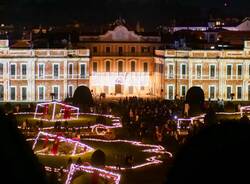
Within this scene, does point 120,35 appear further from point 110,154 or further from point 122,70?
point 110,154

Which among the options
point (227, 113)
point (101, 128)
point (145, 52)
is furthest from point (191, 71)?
point (101, 128)

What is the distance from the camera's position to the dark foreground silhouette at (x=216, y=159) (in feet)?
18.5

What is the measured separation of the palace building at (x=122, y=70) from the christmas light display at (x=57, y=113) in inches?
652

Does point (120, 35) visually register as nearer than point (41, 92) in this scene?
No

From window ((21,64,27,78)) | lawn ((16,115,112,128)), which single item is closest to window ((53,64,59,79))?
window ((21,64,27,78))

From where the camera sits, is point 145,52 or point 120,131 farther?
point 145,52

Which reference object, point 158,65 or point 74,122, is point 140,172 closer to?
point 74,122

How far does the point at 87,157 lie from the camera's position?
31.6 metres

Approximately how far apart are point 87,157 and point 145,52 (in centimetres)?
4251

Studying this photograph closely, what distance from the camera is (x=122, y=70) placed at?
2862 inches

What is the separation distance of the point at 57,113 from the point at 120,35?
1028 inches

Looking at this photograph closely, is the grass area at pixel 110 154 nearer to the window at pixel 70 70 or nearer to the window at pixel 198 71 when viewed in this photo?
the window at pixel 70 70

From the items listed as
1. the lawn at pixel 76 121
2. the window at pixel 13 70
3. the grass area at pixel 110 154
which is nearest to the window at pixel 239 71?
the window at pixel 13 70

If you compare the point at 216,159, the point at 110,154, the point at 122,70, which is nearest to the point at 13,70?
the point at 122,70
